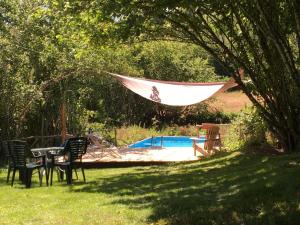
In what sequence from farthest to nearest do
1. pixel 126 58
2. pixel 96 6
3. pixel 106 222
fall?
pixel 126 58 → pixel 96 6 → pixel 106 222

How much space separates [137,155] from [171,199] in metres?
6.79

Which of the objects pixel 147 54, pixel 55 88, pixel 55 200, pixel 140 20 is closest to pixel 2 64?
pixel 55 88

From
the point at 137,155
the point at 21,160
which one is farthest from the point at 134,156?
the point at 21,160

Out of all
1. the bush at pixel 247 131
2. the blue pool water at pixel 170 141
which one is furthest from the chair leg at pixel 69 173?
the blue pool water at pixel 170 141

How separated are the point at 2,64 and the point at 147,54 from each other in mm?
9664

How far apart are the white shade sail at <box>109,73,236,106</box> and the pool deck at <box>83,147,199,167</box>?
1444mm

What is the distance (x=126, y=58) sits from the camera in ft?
63.7

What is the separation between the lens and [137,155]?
12938mm

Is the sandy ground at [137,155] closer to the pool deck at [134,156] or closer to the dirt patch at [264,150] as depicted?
the pool deck at [134,156]

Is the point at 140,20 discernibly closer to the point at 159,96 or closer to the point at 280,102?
the point at 280,102

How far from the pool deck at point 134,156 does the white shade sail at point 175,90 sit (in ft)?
4.74

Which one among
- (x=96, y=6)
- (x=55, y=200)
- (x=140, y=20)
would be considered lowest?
(x=55, y=200)

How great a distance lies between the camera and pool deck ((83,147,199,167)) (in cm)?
1184

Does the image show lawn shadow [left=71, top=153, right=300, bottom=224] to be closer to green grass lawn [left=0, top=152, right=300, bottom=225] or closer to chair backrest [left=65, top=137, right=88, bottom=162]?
green grass lawn [left=0, top=152, right=300, bottom=225]
